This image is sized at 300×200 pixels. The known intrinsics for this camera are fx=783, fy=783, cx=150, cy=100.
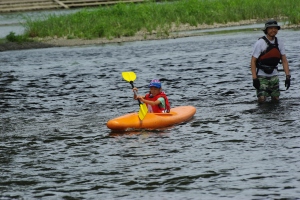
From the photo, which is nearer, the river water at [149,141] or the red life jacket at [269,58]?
the river water at [149,141]

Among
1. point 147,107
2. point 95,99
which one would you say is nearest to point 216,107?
point 147,107

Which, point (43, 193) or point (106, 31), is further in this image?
point (106, 31)

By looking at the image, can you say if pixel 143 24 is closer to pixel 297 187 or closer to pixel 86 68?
pixel 86 68

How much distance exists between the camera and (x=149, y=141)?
→ 41.6 ft

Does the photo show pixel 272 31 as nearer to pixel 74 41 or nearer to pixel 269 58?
pixel 269 58

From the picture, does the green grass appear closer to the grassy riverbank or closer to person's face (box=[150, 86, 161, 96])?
the grassy riverbank

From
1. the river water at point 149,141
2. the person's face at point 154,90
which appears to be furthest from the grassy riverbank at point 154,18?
the person's face at point 154,90

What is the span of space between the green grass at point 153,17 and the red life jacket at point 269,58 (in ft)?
74.9

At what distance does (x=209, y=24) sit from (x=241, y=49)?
11.8 metres

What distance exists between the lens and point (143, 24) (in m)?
39.4

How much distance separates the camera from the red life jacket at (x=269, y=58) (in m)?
14.3

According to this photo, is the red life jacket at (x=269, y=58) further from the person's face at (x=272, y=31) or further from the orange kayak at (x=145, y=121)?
the orange kayak at (x=145, y=121)

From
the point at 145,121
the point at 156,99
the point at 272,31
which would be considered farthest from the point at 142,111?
the point at 272,31

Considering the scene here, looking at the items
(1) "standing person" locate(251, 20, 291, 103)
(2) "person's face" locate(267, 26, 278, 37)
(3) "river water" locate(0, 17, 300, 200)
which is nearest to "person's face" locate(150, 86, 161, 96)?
(3) "river water" locate(0, 17, 300, 200)
